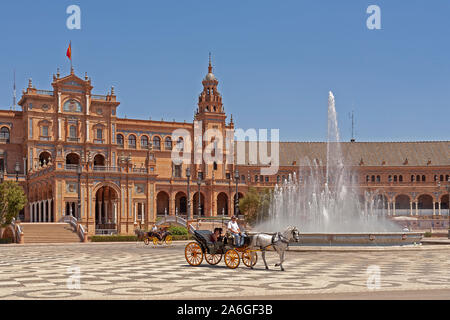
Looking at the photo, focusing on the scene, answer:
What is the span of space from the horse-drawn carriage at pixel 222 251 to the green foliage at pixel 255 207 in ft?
168

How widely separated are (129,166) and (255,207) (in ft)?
59.4

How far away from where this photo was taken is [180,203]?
90.2m

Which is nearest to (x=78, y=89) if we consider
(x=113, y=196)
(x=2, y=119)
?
(x=2, y=119)

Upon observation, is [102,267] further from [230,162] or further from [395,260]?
[230,162]

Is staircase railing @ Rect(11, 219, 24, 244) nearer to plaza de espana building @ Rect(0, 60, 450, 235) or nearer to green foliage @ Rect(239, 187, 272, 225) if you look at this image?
plaza de espana building @ Rect(0, 60, 450, 235)

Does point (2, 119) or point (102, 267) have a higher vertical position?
point (2, 119)

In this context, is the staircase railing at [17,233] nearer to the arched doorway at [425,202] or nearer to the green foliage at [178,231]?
the green foliage at [178,231]

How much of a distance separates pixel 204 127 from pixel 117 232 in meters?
33.5

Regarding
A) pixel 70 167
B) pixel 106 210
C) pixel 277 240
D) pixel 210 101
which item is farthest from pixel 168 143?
pixel 277 240

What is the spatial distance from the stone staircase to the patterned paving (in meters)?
24.9

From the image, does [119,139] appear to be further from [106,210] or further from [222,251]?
[222,251]

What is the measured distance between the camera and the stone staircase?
48.8 metres

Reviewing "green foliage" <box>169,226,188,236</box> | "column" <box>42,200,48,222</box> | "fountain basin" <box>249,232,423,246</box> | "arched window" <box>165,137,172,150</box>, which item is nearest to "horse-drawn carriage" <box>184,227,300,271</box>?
"fountain basin" <box>249,232,423,246</box>
